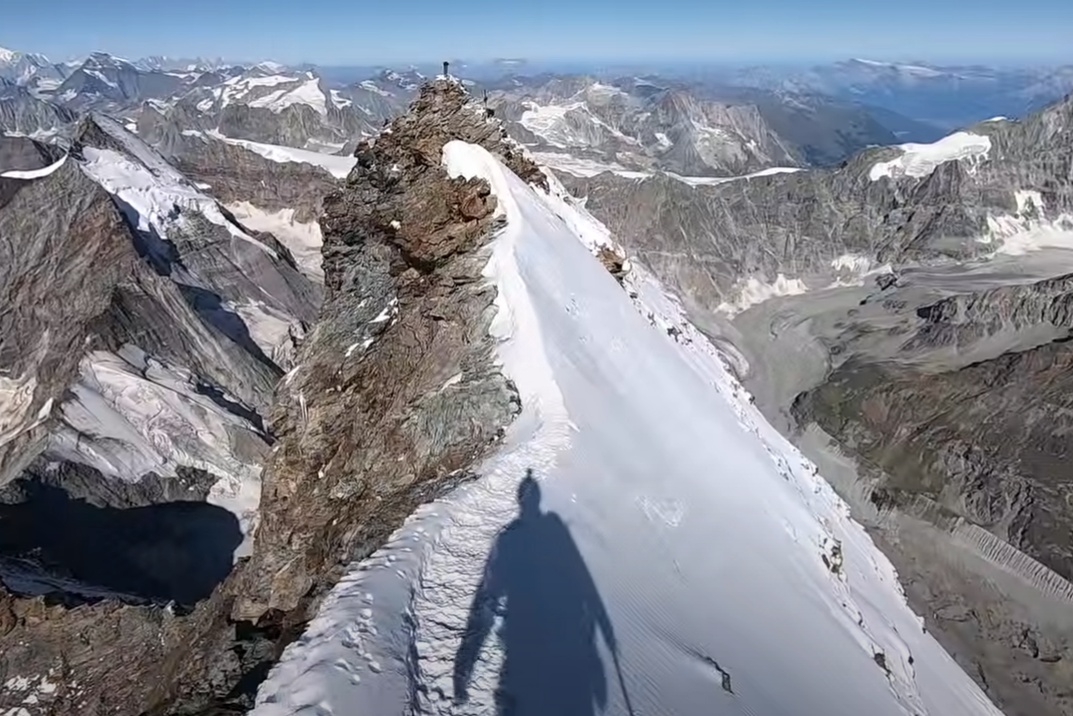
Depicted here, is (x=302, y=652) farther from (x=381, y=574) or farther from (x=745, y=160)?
(x=745, y=160)

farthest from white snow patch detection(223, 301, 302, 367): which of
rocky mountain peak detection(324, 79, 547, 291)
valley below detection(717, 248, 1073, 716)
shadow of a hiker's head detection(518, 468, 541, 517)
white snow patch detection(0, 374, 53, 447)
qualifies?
shadow of a hiker's head detection(518, 468, 541, 517)

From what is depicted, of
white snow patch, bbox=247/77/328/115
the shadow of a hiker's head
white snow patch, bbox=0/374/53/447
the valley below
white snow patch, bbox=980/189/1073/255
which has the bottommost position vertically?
the valley below

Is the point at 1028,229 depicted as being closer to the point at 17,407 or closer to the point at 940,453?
the point at 940,453

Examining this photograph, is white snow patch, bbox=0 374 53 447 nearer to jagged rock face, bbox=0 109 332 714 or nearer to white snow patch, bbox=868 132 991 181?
jagged rock face, bbox=0 109 332 714

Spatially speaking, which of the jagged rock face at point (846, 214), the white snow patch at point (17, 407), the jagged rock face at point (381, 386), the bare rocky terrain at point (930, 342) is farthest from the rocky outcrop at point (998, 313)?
the white snow patch at point (17, 407)

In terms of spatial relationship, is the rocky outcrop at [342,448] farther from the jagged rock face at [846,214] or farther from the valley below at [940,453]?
the jagged rock face at [846,214]

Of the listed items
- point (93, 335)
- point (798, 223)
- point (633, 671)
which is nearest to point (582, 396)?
point (633, 671)

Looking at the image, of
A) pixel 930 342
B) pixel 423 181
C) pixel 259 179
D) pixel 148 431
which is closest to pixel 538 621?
pixel 423 181
